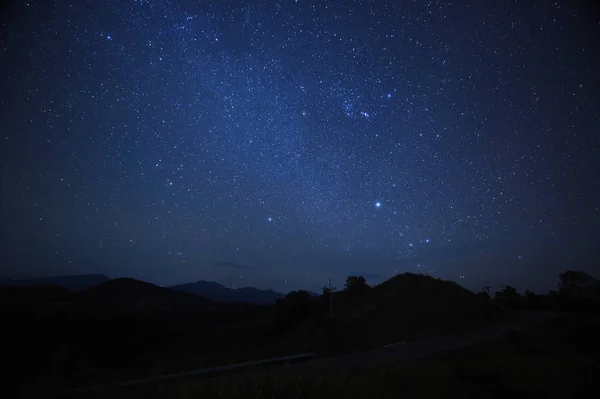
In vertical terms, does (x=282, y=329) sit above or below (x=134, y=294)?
below

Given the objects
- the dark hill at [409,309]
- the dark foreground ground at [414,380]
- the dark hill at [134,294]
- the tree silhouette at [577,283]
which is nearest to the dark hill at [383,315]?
the dark hill at [409,309]

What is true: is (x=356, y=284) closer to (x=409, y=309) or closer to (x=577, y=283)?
(x=409, y=309)

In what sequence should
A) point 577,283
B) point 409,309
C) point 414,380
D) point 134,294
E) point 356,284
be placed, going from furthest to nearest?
point 134,294 < point 577,283 < point 356,284 < point 409,309 < point 414,380

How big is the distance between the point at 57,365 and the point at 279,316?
21708 millimetres

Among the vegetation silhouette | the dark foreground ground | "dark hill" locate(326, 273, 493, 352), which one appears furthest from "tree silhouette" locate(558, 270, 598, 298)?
the dark foreground ground

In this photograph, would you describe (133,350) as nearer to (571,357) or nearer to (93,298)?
(571,357)

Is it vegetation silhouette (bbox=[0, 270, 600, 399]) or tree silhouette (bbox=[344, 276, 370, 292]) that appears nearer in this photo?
vegetation silhouette (bbox=[0, 270, 600, 399])

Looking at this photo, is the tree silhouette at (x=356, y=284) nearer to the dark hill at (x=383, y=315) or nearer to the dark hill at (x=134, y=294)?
the dark hill at (x=383, y=315)

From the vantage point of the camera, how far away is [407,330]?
25.8 meters

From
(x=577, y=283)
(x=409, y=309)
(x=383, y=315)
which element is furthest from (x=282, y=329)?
(x=577, y=283)

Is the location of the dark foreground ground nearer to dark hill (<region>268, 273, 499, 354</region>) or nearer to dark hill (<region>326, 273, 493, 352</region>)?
dark hill (<region>268, 273, 499, 354</region>)

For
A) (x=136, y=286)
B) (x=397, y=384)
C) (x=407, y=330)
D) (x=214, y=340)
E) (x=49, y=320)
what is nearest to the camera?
(x=397, y=384)

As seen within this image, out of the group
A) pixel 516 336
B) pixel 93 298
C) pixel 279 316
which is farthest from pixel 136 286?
pixel 516 336

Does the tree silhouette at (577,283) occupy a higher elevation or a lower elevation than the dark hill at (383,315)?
higher
